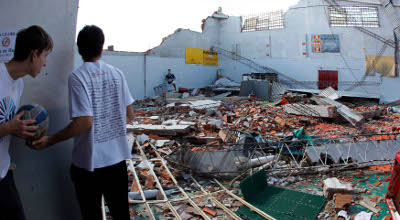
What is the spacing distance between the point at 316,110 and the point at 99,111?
987 cm

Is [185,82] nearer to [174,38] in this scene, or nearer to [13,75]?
[174,38]

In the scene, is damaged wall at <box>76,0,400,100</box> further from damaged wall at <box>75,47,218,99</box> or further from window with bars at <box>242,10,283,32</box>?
window with bars at <box>242,10,283,32</box>

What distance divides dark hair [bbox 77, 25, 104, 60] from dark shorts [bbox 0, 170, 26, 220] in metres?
0.87

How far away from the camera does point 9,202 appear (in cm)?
161

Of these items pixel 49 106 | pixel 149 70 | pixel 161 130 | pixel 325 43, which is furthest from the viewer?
pixel 325 43

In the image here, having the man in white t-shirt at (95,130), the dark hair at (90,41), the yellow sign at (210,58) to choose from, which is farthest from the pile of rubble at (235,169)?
the yellow sign at (210,58)

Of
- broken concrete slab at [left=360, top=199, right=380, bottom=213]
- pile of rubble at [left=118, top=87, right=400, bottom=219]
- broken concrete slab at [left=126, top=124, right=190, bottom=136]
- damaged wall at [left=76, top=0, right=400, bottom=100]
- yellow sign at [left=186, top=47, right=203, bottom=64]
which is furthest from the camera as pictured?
yellow sign at [left=186, top=47, right=203, bottom=64]

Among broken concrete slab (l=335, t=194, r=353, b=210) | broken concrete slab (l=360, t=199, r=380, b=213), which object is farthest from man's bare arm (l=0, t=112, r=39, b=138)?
broken concrete slab (l=360, t=199, r=380, b=213)

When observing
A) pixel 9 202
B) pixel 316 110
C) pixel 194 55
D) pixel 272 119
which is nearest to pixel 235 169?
pixel 9 202

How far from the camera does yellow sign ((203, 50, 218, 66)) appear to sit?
22.4 meters

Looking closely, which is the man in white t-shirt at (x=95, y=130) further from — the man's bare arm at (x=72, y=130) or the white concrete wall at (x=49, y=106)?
the white concrete wall at (x=49, y=106)

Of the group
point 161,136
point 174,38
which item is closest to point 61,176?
point 161,136

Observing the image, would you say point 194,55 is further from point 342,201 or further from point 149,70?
point 342,201

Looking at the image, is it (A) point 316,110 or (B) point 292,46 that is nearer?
(A) point 316,110
